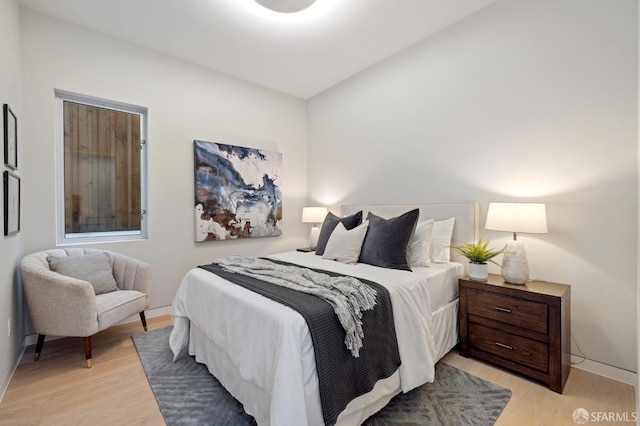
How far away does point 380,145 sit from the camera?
363 centimetres

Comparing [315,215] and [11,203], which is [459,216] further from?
[11,203]

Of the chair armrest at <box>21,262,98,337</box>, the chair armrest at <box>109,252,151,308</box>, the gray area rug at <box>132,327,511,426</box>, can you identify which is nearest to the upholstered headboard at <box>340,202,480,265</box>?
the gray area rug at <box>132,327,511,426</box>

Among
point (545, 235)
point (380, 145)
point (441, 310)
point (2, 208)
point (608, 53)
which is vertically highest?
point (608, 53)

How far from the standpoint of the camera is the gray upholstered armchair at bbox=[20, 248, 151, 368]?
2.21 m

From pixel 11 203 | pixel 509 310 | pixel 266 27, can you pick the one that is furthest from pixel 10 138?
pixel 509 310

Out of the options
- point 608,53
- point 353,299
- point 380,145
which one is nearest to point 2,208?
point 353,299

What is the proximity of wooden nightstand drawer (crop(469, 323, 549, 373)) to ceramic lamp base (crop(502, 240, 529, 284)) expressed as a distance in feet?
1.34

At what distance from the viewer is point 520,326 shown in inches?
81.6

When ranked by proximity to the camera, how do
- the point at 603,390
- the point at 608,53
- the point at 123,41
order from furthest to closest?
1. the point at 123,41
2. the point at 608,53
3. the point at 603,390

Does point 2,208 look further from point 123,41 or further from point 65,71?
point 123,41

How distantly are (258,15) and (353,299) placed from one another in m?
2.62

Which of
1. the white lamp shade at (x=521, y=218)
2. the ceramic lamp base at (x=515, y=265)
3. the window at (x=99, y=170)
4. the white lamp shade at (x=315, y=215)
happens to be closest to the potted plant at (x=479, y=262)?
the ceramic lamp base at (x=515, y=265)

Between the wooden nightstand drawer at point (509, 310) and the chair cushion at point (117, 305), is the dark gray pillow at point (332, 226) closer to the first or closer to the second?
the wooden nightstand drawer at point (509, 310)

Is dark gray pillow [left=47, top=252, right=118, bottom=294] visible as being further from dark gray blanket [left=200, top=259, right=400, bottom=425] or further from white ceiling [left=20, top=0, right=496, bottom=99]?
white ceiling [left=20, top=0, right=496, bottom=99]
